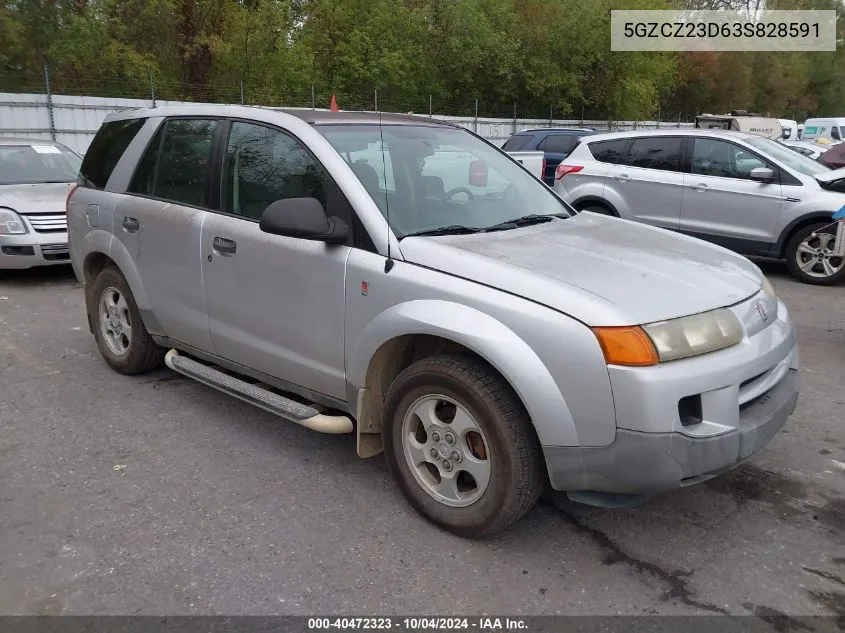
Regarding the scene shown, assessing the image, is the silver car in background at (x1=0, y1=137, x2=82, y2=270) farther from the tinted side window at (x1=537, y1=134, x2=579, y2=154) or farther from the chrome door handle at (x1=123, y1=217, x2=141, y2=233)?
the tinted side window at (x1=537, y1=134, x2=579, y2=154)

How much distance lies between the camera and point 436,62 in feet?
99.6

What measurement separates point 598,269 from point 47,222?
279 inches

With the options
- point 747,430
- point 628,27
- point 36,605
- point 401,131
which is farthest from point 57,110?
point 628,27

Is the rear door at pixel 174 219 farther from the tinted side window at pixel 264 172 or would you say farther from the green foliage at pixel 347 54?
the green foliage at pixel 347 54

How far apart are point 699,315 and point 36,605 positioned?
2.79 metres

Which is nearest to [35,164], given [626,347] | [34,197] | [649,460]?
[34,197]

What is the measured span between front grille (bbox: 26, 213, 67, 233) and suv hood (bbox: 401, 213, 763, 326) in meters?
6.31

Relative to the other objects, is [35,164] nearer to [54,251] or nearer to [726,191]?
[54,251]

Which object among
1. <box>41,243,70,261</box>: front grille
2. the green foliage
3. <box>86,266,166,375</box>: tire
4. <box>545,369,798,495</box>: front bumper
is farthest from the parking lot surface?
the green foliage

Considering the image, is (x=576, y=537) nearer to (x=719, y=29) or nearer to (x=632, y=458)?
(x=632, y=458)

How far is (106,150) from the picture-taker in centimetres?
521

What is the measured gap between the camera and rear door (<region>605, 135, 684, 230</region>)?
9.12 metres

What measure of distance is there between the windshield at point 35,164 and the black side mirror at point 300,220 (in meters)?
7.08

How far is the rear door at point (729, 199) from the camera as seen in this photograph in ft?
27.9
